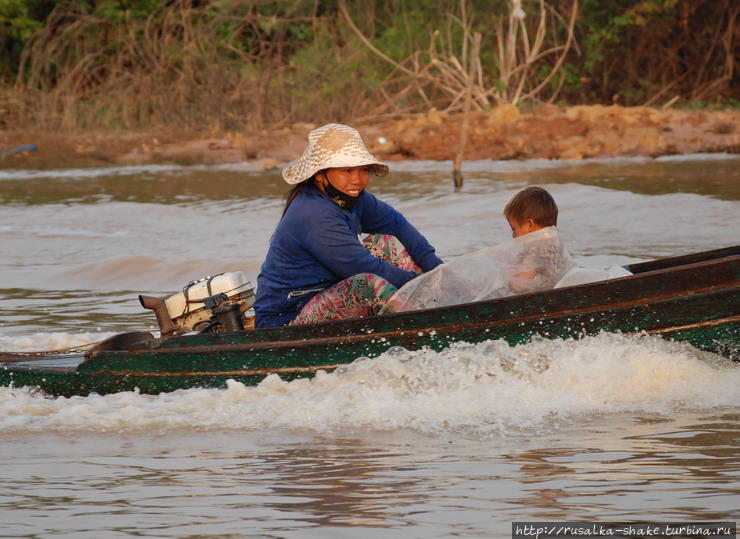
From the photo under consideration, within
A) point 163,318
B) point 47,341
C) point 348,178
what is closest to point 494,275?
point 348,178

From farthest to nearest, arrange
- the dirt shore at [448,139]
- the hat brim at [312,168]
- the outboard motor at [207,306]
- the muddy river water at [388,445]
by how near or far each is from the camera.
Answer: the dirt shore at [448,139] → the outboard motor at [207,306] → the hat brim at [312,168] → the muddy river water at [388,445]

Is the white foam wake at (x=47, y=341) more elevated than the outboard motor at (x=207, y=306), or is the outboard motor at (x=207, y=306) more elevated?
the outboard motor at (x=207, y=306)

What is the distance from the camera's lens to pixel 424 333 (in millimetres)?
4844

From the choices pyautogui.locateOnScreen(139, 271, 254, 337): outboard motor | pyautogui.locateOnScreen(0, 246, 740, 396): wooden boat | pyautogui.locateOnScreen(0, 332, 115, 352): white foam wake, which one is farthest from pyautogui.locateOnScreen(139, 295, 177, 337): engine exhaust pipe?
pyautogui.locateOnScreen(0, 332, 115, 352): white foam wake

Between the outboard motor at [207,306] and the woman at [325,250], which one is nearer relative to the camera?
the woman at [325,250]

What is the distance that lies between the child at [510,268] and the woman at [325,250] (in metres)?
0.14

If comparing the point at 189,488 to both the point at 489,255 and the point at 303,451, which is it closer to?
the point at 303,451

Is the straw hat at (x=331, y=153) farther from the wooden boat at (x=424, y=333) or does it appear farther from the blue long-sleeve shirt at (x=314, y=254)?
the wooden boat at (x=424, y=333)

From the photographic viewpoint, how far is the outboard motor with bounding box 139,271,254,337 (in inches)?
216

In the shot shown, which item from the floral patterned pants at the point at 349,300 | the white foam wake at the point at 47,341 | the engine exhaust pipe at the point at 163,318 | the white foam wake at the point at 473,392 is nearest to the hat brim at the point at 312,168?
the floral patterned pants at the point at 349,300

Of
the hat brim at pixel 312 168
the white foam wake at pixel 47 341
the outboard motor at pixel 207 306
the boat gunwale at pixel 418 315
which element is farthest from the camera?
the white foam wake at pixel 47 341

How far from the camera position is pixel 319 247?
16.3 feet

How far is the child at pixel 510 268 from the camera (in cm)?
479

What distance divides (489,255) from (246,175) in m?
14.0
